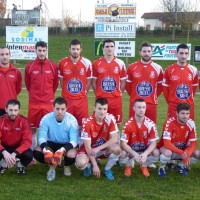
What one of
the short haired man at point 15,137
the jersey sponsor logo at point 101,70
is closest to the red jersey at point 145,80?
the jersey sponsor logo at point 101,70

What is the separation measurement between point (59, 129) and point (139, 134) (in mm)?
1154

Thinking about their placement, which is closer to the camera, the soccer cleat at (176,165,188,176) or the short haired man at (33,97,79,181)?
the short haired man at (33,97,79,181)

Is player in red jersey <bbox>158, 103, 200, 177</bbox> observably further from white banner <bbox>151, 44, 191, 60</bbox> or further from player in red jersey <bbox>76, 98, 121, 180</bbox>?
white banner <bbox>151, 44, 191, 60</bbox>

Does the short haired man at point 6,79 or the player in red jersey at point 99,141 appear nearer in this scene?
the player in red jersey at point 99,141

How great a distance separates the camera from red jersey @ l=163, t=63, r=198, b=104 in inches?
197

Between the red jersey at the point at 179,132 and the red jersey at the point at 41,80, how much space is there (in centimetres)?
194

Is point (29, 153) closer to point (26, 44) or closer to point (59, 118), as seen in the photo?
point (59, 118)

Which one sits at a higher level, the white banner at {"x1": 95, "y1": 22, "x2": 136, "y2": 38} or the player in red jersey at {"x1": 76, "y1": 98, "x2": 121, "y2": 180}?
the white banner at {"x1": 95, "y1": 22, "x2": 136, "y2": 38}

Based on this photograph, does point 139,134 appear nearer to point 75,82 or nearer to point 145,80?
point 145,80

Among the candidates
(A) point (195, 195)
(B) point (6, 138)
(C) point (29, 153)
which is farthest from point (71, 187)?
(A) point (195, 195)

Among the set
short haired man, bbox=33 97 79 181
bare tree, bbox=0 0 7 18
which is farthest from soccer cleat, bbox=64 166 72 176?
bare tree, bbox=0 0 7 18

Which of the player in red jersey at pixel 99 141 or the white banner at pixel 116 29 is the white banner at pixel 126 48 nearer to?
the white banner at pixel 116 29

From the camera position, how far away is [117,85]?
17.5ft

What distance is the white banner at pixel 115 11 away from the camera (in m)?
17.4
